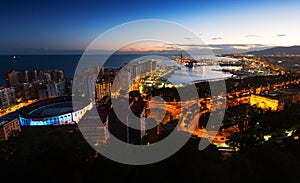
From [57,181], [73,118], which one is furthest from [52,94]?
[57,181]

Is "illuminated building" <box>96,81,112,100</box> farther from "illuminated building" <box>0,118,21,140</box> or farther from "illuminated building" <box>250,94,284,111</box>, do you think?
"illuminated building" <box>250,94,284,111</box>

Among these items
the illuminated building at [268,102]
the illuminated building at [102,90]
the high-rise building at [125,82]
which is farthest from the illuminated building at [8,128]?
the illuminated building at [268,102]

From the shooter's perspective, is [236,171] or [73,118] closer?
[236,171]

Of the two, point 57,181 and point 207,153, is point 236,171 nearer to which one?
point 207,153

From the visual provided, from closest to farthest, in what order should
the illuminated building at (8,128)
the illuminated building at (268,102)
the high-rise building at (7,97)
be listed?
the illuminated building at (8,128) < the illuminated building at (268,102) < the high-rise building at (7,97)

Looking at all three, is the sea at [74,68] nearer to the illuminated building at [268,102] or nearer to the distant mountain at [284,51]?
the illuminated building at [268,102]
